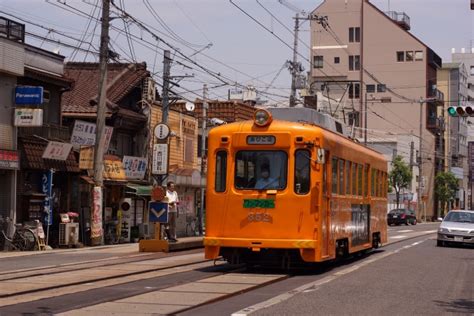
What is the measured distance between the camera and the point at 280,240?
15664 mm

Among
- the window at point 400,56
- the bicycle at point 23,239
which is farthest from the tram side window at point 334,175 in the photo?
the window at point 400,56

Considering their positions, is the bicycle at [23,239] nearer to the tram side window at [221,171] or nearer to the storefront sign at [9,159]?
the storefront sign at [9,159]

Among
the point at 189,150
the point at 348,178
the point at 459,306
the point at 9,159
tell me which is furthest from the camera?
the point at 189,150

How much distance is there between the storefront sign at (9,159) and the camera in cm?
2417

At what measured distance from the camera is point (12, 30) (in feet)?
85.0

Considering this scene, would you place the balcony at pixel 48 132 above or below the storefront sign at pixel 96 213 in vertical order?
above

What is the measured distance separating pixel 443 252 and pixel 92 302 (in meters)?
15.9

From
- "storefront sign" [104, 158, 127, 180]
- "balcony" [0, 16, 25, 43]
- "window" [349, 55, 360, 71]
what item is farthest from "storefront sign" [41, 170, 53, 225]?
"window" [349, 55, 360, 71]

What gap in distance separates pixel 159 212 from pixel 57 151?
18.9 ft

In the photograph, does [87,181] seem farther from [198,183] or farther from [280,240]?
[280,240]

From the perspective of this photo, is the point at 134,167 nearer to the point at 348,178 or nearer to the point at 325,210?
the point at 348,178

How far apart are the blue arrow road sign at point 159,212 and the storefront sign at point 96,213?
4599 millimetres

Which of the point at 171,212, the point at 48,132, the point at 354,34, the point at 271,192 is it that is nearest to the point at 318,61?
the point at 354,34

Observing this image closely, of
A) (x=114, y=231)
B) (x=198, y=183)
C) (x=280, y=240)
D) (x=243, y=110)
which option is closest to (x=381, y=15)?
(x=243, y=110)
